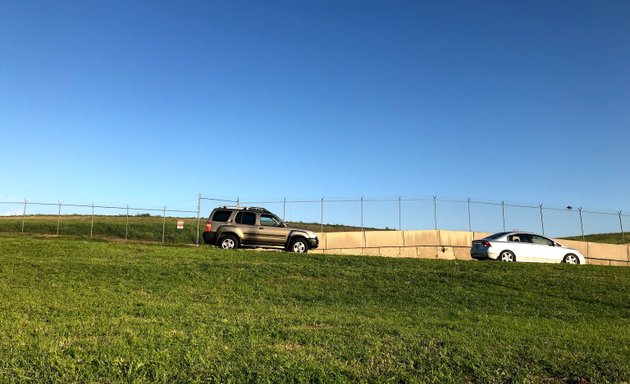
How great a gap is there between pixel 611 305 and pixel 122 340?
9.83 meters

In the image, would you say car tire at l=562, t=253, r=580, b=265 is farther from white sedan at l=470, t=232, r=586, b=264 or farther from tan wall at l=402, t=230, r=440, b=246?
tan wall at l=402, t=230, r=440, b=246

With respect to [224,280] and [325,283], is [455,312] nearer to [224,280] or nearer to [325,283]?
[325,283]

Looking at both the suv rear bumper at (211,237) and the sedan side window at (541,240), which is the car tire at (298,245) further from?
the sedan side window at (541,240)

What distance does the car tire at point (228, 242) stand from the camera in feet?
61.1

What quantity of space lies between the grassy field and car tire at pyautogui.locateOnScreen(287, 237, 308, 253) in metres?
4.95

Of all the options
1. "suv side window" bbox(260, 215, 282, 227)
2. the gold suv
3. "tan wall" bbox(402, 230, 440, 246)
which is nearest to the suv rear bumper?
the gold suv

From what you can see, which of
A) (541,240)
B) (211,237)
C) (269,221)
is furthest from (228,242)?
(541,240)

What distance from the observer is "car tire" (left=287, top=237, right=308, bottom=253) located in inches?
754

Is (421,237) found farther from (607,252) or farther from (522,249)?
(607,252)

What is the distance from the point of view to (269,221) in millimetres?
19328

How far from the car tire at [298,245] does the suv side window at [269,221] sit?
94cm

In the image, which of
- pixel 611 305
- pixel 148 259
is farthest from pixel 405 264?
pixel 148 259

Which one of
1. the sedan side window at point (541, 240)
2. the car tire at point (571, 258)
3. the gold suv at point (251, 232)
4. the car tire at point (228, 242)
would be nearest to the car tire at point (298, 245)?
the gold suv at point (251, 232)

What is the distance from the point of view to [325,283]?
36.7 ft
